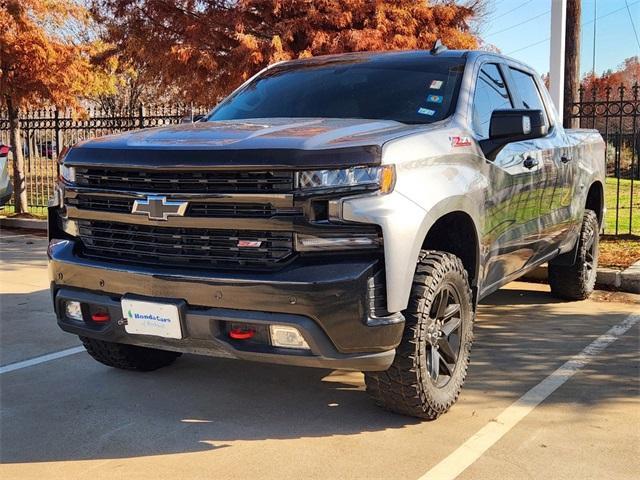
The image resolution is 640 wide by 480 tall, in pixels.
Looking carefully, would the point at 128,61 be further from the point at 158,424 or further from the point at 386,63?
the point at 158,424

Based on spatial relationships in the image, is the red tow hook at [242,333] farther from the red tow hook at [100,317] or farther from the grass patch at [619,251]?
the grass patch at [619,251]

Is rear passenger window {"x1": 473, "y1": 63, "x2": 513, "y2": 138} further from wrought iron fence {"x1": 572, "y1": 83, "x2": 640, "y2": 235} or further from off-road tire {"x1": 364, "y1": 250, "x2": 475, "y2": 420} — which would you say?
wrought iron fence {"x1": 572, "y1": 83, "x2": 640, "y2": 235}

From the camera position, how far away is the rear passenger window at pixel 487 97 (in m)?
4.39

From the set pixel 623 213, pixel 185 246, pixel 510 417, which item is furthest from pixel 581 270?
pixel 623 213

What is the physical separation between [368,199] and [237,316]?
775 mm

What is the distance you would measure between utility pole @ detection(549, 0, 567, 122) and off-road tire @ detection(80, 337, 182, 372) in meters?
6.34

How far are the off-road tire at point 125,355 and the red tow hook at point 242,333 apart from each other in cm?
133

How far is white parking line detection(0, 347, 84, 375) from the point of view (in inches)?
190

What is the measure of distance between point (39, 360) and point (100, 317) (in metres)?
1.57

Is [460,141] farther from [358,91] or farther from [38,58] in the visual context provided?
[38,58]

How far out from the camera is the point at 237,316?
322 centimetres

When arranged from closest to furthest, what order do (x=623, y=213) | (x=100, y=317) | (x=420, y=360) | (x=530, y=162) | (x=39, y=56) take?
(x=420, y=360) → (x=100, y=317) → (x=530, y=162) → (x=39, y=56) → (x=623, y=213)

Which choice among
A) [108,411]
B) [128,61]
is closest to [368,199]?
[108,411]

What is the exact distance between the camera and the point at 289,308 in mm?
3141
